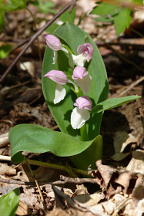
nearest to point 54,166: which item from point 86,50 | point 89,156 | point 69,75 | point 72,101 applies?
point 89,156

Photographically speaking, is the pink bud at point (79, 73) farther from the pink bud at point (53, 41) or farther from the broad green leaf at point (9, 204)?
the broad green leaf at point (9, 204)

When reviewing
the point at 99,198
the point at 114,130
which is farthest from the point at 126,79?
the point at 99,198

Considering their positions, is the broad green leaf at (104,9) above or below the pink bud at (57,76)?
above

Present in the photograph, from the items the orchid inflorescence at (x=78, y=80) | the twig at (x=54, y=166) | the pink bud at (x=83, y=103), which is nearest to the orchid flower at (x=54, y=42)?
the orchid inflorescence at (x=78, y=80)

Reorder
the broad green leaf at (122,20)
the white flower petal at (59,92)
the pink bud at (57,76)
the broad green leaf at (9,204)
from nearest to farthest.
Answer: the broad green leaf at (9,204) → the pink bud at (57,76) → the white flower petal at (59,92) → the broad green leaf at (122,20)

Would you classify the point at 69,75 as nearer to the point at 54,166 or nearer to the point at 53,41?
the point at 53,41

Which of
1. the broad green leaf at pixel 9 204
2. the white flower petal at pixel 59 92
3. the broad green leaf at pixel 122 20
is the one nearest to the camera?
the broad green leaf at pixel 9 204
